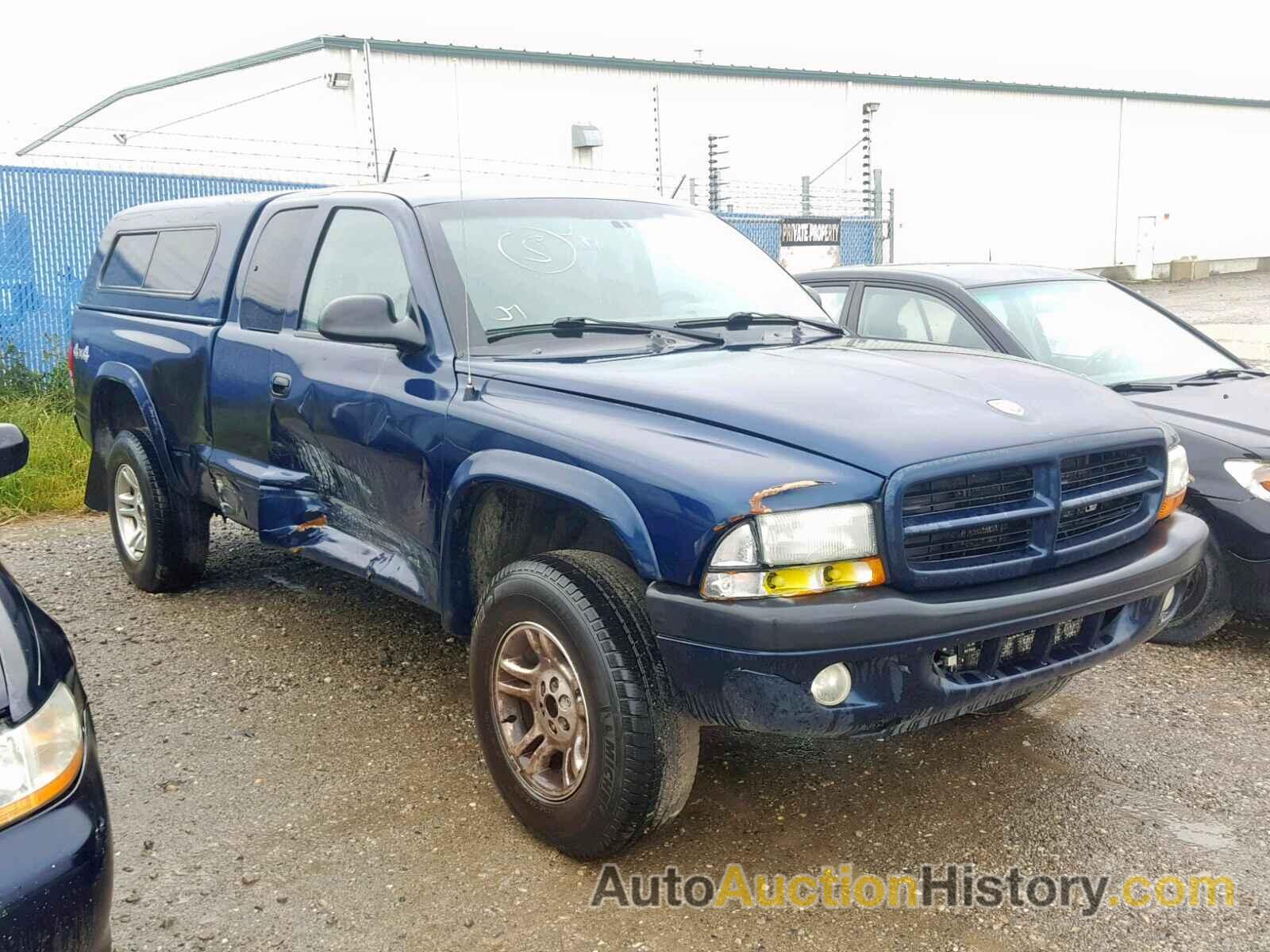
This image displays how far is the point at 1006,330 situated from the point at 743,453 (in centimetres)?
300

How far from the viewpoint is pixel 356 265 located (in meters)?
4.23

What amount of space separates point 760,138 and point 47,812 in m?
26.3

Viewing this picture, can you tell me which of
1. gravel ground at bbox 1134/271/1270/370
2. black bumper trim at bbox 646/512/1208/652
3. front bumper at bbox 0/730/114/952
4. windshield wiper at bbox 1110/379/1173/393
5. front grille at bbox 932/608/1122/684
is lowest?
gravel ground at bbox 1134/271/1270/370

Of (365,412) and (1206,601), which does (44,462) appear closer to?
(365,412)

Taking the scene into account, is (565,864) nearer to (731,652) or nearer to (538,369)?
(731,652)

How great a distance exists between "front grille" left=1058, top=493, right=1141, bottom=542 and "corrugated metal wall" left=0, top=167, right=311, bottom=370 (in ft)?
28.8

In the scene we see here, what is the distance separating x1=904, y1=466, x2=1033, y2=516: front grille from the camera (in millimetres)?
2812

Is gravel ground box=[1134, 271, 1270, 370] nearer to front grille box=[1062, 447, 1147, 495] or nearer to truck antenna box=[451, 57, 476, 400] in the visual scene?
front grille box=[1062, 447, 1147, 495]

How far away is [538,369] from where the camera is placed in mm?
3459

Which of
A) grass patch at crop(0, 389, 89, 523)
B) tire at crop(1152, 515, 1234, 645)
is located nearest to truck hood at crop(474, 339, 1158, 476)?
tire at crop(1152, 515, 1234, 645)

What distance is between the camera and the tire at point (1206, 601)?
4633mm

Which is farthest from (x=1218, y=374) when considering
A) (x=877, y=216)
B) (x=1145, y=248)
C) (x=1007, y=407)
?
(x=1145, y=248)

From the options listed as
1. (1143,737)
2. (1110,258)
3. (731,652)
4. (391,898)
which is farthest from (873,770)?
(1110,258)

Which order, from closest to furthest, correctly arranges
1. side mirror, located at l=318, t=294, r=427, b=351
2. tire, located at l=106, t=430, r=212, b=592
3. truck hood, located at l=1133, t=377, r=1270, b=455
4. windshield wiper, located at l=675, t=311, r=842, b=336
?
side mirror, located at l=318, t=294, r=427, b=351
windshield wiper, located at l=675, t=311, r=842, b=336
truck hood, located at l=1133, t=377, r=1270, b=455
tire, located at l=106, t=430, r=212, b=592
